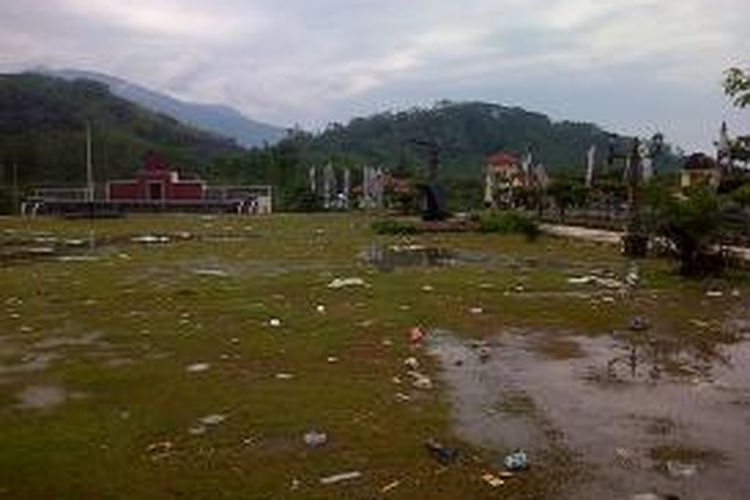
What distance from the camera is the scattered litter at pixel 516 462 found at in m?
8.03

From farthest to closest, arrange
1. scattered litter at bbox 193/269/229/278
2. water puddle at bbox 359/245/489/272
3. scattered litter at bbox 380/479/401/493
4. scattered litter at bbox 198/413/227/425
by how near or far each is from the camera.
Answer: water puddle at bbox 359/245/489/272
scattered litter at bbox 193/269/229/278
scattered litter at bbox 198/413/227/425
scattered litter at bbox 380/479/401/493

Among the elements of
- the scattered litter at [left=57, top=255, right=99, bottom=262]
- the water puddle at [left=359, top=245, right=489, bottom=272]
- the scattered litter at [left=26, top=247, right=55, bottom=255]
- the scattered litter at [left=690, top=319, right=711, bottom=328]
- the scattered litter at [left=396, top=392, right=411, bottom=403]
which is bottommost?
the scattered litter at [left=26, top=247, right=55, bottom=255]

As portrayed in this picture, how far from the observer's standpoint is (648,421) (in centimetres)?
959

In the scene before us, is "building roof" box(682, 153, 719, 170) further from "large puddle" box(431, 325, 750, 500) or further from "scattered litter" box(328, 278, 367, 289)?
"large puddle" box(431, 325, 750, 500)

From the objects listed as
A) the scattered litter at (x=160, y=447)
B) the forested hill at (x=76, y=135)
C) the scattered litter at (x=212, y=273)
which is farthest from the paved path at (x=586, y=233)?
the forested hill at (x=76, y=135)

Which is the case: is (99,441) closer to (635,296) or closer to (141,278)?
(635,296)

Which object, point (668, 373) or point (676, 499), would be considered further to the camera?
point (668, 373)

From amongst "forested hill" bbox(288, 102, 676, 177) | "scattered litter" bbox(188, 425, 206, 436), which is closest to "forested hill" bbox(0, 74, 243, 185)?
"forested hill" bbox(288, 102, 676, 177)

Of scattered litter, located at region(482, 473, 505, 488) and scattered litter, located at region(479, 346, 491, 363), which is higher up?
scattered litter, located at region(482, 473, 505, 488)

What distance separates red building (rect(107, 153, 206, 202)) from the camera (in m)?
70.4

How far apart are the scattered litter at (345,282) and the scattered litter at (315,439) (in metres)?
11.0

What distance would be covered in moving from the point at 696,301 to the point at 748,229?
10.4 metres

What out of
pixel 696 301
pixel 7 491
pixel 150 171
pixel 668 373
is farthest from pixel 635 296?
pixel 150 171

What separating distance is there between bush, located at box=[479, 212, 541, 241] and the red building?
33317 millimetres
